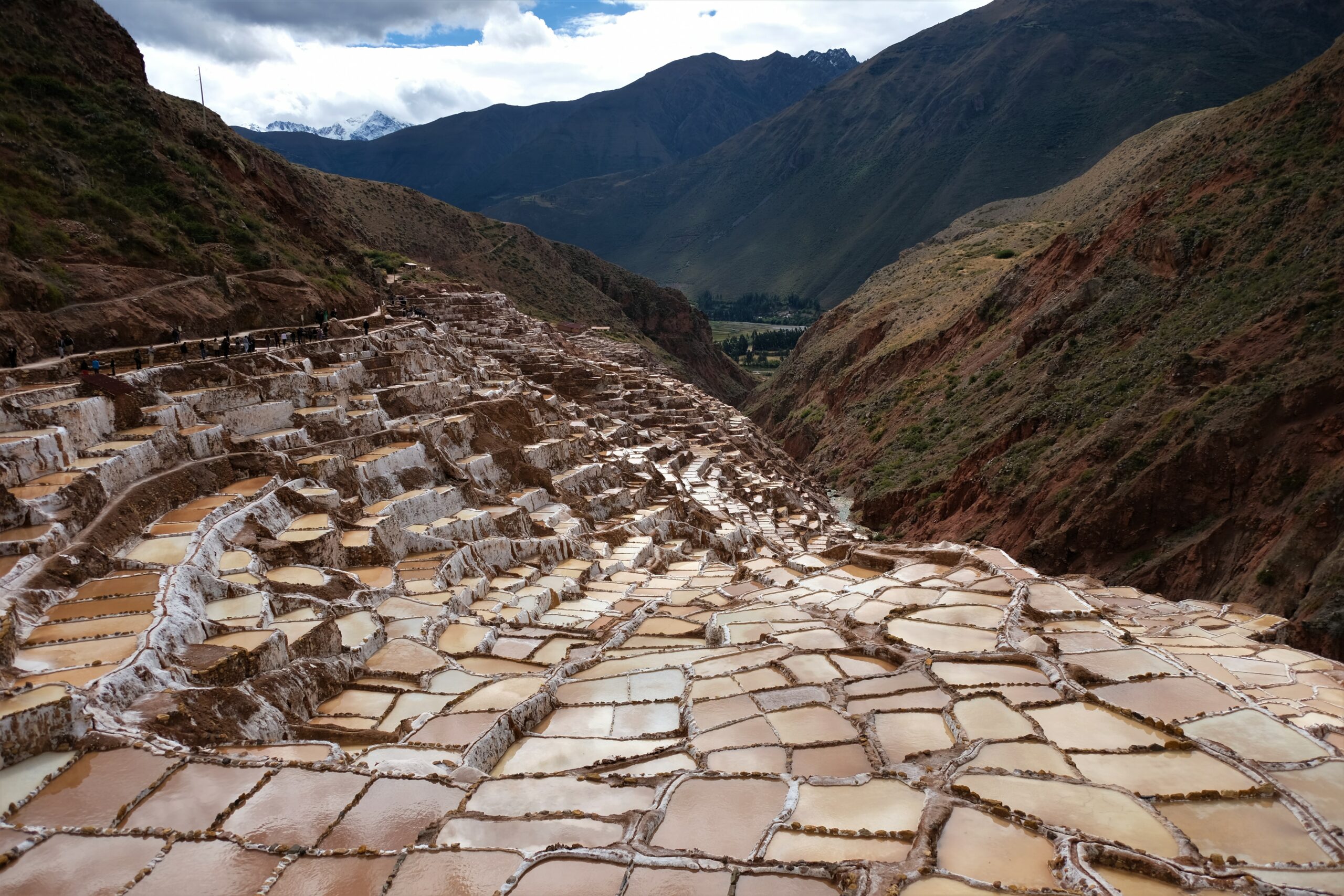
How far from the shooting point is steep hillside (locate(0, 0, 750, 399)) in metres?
20.3

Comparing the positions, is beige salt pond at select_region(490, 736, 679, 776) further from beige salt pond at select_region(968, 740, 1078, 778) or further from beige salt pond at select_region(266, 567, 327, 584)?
beige salt pond at select_region(266, 567, 327, 584)

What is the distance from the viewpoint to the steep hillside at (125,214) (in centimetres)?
2031

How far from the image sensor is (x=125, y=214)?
2459 centimetres

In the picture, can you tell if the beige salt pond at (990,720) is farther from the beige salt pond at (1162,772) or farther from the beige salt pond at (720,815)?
the beige salt pond at (720,815)

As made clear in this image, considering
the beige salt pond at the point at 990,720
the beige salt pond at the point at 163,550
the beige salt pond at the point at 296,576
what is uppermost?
the beige salt pond at the point at 163,550

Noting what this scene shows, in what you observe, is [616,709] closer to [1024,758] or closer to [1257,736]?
[1024,758]

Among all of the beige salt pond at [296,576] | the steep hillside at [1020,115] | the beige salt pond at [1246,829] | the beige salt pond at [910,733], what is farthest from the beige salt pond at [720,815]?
the steep hillside at [1020,115]

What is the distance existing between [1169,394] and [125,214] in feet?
105

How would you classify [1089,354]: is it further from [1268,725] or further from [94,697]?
[94,697]

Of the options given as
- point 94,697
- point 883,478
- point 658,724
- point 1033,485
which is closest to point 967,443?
point 883,478

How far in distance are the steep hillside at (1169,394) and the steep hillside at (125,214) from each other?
25004mm

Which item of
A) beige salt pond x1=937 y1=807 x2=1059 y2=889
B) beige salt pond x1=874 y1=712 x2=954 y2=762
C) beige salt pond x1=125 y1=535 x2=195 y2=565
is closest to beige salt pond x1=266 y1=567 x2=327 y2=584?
beige salt pond x1=125 y1=535 x2=195 y2=565

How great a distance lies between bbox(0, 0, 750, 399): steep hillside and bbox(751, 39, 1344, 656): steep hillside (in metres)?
25.0

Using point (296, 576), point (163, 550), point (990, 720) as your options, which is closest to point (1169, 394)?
point (990, 720)
